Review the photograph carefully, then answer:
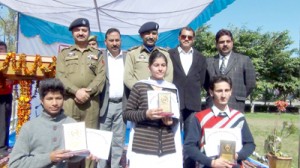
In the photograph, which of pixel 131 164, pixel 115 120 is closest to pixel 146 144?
pixel 131 164

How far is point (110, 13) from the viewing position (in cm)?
870

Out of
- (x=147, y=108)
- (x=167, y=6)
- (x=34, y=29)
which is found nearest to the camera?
(x=147, y=108)

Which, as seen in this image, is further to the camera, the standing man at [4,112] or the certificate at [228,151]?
the standing man at [4,112]

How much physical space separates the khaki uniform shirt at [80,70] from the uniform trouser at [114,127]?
0.42 meters

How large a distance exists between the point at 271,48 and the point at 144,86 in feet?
108

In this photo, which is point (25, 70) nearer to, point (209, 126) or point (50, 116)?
point (50, 116)

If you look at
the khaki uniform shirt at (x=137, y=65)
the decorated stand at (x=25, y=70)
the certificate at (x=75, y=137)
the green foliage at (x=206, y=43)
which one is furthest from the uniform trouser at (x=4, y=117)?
the green foliage at (x=206, y=43)

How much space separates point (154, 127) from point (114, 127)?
1.25m

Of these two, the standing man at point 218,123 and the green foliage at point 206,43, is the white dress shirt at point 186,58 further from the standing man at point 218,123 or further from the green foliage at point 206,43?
the green foliage at point 206,43

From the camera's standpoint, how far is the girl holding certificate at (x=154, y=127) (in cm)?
335

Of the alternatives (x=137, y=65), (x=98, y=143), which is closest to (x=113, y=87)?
(x=137, y=65)

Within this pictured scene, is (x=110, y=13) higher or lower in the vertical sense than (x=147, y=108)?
higher

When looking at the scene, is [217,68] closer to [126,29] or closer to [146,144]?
[146,144]

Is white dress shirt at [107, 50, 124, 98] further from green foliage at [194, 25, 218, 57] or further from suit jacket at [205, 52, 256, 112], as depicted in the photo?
green foliage at [194, 25, 218, 57]
